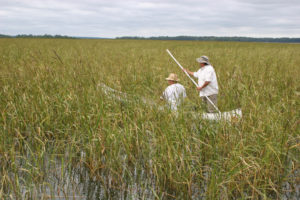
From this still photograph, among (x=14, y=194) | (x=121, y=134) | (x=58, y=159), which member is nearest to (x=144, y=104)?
(x=121, y=134)

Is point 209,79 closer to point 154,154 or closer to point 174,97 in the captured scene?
point 174,97

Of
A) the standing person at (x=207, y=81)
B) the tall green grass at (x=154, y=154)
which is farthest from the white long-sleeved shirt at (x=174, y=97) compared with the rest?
the standing person at (x=207, y=81)

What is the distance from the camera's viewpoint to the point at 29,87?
4.91m

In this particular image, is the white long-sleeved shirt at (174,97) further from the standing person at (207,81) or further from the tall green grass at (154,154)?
the standing person at (207,81)

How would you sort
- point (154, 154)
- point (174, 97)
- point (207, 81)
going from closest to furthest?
point (154, 154), point (174, 97), point (207, 81)

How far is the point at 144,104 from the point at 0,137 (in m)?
2.05

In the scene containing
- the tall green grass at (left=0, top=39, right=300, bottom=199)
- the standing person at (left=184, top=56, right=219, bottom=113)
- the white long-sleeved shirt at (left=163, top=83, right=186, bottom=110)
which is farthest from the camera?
the standing person at (left=184, top=56, right=219, bottom=113)

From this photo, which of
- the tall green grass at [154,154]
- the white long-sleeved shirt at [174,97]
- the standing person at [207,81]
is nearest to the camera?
the tall green grass at [154,154]

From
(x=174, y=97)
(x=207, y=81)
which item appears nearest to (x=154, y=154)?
(x=174, y=97)

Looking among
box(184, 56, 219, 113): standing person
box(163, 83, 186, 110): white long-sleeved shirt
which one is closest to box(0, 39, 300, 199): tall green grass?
box(163, 83, 186, 110): white long-sleeved shirt

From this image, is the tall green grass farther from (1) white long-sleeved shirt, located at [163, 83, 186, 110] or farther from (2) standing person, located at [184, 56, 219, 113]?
(2) standing person, located at [184, 56, 219, 113]

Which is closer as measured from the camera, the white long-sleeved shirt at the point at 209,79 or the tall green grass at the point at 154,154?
the tall green grass at the point at 154,154

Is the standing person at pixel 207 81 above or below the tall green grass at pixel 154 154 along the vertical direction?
above

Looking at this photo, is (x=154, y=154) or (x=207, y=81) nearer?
(x=154, y=154)
